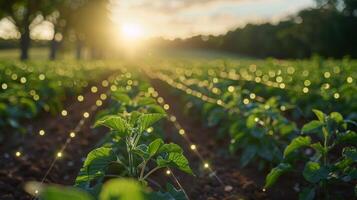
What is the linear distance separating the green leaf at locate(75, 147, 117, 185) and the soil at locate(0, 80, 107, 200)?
1403 mm

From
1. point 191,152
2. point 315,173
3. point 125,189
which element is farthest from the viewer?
point 191,152

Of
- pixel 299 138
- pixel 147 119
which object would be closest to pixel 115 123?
pixel 147 119

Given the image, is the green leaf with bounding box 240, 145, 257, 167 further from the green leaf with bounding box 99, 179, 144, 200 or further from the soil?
the green leaf with bounding box 99, 179, 144, 200

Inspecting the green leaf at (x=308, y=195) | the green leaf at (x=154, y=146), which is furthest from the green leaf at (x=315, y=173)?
the green leaf at (x=154, y=146)

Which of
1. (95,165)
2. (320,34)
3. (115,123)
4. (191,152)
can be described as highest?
(320,34)

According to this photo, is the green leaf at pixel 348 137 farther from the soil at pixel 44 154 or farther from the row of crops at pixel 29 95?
the row of crops at pixel 29 95

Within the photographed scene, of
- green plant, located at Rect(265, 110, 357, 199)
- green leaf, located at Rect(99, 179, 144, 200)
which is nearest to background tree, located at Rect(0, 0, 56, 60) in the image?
green plant, located at Rect(265, 110, 357, 199)

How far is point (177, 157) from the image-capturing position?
9.40 ft

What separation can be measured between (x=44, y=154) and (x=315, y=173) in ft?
11.9

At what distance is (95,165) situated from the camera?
2871 mm

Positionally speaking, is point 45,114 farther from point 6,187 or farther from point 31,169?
point 6,187

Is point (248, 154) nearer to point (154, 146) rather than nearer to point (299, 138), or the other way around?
point (299, 138)

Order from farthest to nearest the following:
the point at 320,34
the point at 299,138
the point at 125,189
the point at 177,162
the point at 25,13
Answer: the point at 320,34, the point at 25,13, the point at 299,138, the point at 177,162, the point at 125,189

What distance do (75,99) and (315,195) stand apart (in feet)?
29.3
